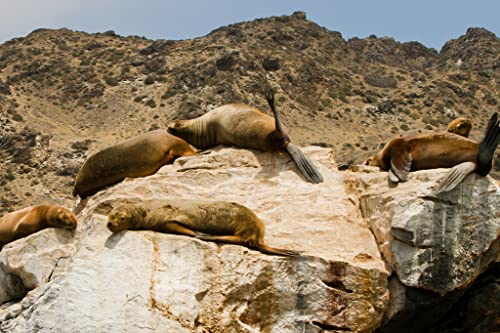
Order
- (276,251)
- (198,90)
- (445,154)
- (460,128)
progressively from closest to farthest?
(276,251) < (445,154) < (460,128) < (198,90)

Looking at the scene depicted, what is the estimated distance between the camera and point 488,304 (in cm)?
724

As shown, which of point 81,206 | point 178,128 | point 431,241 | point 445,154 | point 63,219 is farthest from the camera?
point 178,128

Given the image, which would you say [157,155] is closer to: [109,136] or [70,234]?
[70,234]

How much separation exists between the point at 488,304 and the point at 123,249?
156 inches

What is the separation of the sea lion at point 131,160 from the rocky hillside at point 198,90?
24148 mm

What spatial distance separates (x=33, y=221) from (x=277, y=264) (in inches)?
142

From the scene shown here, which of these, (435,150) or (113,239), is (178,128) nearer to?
(113,239)

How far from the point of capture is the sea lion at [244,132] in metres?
8.03

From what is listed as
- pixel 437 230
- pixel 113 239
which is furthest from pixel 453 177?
pixel 113 239

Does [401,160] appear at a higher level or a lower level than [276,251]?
higher

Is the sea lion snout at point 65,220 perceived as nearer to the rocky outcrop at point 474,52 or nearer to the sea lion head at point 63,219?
the sea lion head at point 63,219

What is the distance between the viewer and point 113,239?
6.40 m

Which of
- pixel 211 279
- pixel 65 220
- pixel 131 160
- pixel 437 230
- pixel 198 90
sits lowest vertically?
pixel 211 279

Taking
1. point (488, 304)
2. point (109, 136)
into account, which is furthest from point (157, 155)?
point (109, 136)
